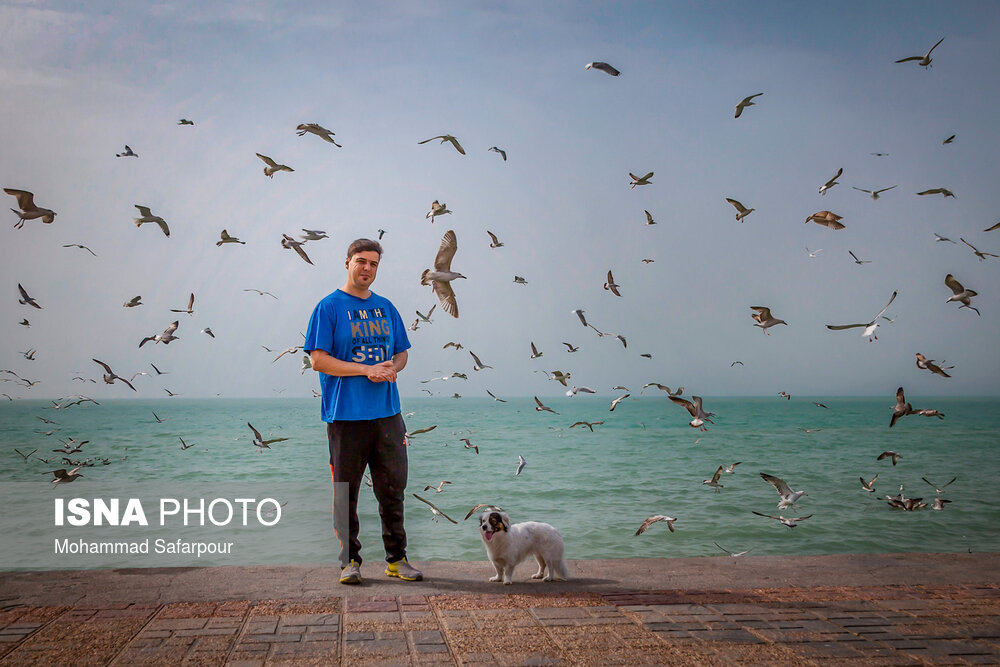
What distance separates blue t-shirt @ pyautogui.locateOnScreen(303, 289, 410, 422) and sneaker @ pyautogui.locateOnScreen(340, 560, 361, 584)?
1.00m

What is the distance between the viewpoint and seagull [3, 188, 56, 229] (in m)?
6.82

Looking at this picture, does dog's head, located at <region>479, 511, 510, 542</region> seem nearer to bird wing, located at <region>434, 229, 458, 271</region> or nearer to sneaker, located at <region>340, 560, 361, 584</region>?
sneaker, located at <region>340, 560, 361, 584</region>

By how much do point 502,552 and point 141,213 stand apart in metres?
5.28

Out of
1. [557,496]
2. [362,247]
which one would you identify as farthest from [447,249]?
[557,496]

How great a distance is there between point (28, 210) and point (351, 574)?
4.87 m

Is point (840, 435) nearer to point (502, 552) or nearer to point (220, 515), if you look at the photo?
point (220, 515)

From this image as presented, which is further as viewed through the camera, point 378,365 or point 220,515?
point 220,515

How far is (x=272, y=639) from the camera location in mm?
3783

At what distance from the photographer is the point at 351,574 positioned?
16.2ft

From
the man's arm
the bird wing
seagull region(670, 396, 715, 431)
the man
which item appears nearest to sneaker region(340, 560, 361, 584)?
the man

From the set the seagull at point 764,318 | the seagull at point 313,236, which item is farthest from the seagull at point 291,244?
the seagull at point 764,318

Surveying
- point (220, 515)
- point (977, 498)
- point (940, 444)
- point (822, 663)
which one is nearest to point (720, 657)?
point (822, 663)

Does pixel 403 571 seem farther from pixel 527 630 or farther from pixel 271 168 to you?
pixel 271 168

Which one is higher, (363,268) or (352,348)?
(363,268)
